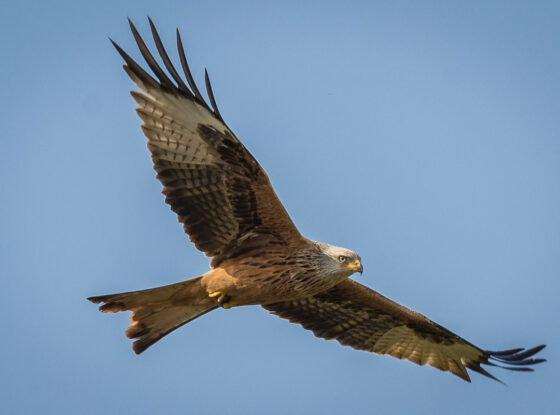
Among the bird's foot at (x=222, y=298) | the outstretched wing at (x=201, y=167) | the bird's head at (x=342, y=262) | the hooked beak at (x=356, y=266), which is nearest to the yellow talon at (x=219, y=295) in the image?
the bird's foot at (x=222, y=298)

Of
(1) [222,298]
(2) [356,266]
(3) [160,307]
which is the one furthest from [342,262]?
(3) [160,307]

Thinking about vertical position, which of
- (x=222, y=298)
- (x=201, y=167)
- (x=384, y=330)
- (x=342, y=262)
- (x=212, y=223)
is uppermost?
(x=201, y=167)

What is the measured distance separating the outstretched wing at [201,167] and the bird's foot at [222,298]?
1.56 feet

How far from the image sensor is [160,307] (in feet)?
29.7

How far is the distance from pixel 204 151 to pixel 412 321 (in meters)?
3.59

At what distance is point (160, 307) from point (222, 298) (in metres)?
0.68

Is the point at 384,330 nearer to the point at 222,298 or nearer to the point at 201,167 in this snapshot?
the point at 222,298

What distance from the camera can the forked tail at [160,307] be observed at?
8852 mm

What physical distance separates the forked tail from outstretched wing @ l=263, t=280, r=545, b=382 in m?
1.39

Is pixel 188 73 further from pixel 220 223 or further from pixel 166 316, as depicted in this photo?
pixel 166 316

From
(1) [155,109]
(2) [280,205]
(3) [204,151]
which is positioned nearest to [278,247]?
(2) [280,205]

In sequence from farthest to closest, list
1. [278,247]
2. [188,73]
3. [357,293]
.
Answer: [357,293] → [278,247] → [188,73]

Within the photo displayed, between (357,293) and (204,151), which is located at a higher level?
(204,151)

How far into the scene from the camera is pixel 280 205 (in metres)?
8.71
